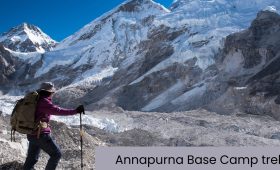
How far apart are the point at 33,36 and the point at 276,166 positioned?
501ft

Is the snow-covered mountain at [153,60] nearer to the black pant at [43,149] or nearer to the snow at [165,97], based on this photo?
the snow at [165,97]

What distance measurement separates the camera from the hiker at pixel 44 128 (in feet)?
18.1

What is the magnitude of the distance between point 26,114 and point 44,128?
0.80 ft

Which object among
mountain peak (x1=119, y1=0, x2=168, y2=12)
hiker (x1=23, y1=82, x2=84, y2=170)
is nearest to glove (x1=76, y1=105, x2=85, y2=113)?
hiker (x1=23, y1=82, x2=84, y2=170)

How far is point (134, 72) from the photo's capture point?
67.2m

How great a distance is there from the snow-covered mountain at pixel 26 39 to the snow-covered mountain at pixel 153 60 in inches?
1006

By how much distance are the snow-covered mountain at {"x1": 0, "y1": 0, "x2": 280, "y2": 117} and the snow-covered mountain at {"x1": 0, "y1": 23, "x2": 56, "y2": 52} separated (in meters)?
25.6

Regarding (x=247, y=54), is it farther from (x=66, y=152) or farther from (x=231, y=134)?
(x=66, y=152)

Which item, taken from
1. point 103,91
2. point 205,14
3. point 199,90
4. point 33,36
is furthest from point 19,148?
point 33,36

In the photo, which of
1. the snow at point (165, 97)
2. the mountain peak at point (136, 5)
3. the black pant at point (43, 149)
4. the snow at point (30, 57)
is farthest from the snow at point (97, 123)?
the mountain peak at point (136, 5)

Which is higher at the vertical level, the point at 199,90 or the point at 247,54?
the point at 247,54

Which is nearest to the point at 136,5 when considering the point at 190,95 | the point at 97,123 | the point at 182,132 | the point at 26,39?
the point at 26,39

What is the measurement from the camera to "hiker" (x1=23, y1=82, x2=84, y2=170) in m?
5.50

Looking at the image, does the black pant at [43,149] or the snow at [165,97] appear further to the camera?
the snow at [165,97]
